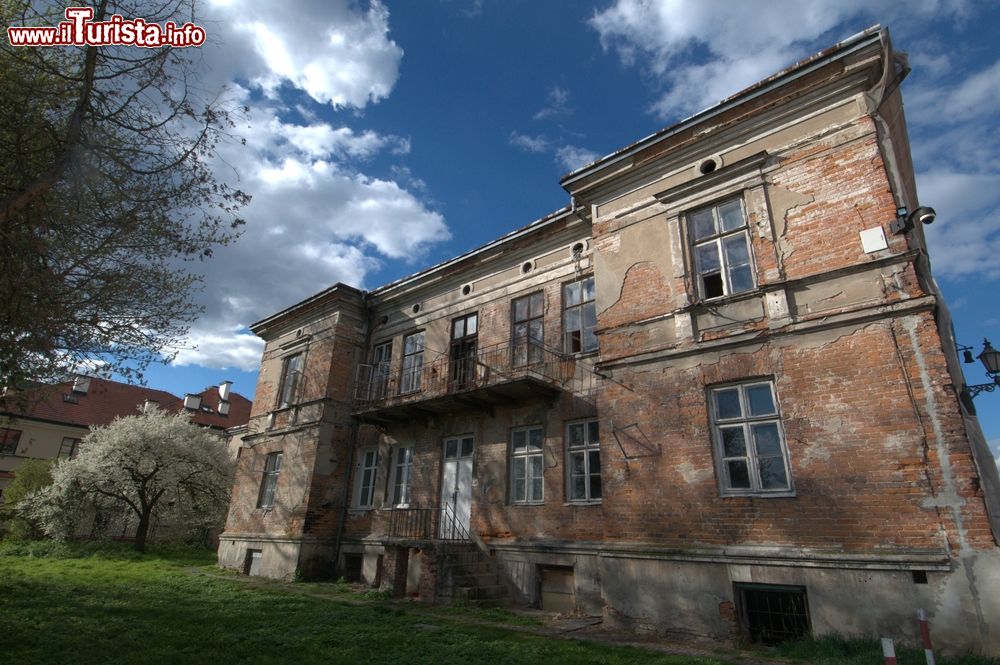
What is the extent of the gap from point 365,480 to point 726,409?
10569 mm

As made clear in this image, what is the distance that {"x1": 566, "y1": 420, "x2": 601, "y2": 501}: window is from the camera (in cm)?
1093

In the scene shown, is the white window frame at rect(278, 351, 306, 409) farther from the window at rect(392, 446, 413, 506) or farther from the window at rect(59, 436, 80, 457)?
the window at rect(59, 436, 80, 457)

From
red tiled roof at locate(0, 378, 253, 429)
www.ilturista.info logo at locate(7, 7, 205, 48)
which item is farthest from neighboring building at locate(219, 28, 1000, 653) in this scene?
red tiled roof at locate(0, 378, 253, 429)

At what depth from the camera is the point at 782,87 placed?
30.3 feet

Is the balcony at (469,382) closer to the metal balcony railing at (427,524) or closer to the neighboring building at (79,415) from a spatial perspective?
the metal balcony railing at (427,524)

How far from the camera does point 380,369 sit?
55.1 feet

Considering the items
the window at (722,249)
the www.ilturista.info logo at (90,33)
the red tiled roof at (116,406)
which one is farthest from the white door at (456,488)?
the red tiled roof at (116,406)

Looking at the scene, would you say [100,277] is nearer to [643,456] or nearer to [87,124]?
[87,124]

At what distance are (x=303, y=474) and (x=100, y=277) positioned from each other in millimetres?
9363

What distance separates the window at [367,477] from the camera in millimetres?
15367

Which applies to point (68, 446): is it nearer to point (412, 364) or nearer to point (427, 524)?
point (412, 364)

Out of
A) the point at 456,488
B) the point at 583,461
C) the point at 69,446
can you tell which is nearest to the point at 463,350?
the point at 456,488

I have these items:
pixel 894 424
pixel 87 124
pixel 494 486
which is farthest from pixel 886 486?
pixel 87 124

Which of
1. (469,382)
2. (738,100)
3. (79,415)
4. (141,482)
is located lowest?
(141,482)
